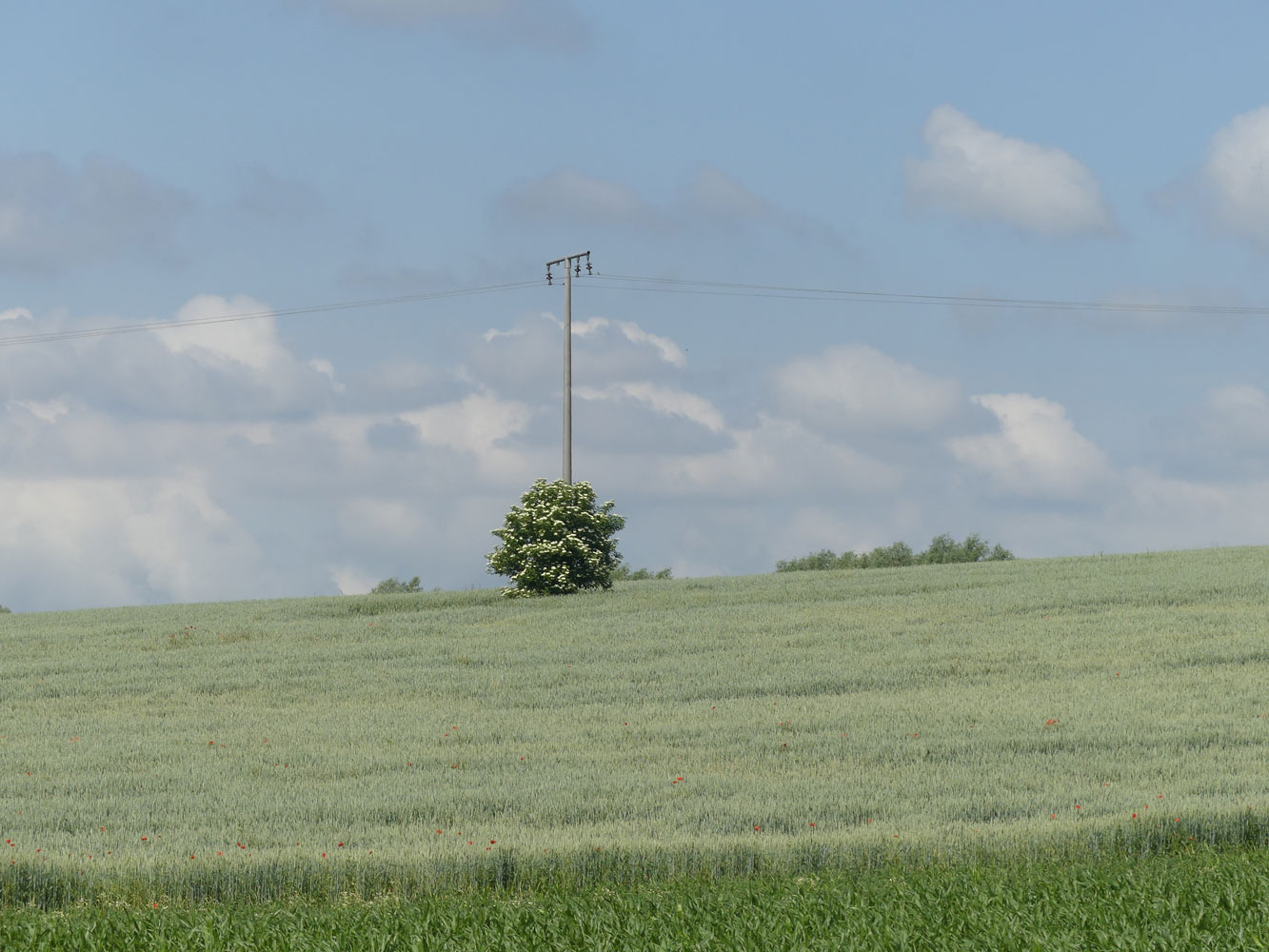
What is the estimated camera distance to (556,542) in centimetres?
3603

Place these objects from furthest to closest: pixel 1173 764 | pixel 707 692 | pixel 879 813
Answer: pixel 707 692 → pixel 1173 764 → pixel 879 813

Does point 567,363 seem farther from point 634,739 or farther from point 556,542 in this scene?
point 634,739

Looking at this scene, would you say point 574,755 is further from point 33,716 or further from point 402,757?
point 33,716

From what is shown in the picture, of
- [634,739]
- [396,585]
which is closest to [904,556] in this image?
[396,585]

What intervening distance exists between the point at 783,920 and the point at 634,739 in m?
10.00

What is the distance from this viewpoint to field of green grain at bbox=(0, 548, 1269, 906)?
1206 cm

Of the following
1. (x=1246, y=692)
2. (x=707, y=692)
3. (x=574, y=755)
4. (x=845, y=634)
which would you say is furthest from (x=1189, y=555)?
(x=574, y=755)

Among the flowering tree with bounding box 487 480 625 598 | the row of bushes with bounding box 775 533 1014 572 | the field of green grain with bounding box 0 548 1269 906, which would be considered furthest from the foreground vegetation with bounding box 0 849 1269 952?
the row of bushes with bounding box 775 533 1014 572

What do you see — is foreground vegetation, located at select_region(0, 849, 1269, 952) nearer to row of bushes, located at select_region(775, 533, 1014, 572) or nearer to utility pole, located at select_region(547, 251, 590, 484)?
utility pole, located at select_region(547, 251, 590, 484)

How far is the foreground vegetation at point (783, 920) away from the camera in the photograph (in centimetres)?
803

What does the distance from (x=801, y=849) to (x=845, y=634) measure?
1522 cm

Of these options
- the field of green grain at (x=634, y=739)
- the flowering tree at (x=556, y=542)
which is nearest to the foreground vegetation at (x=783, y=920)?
the field of green grain at (x=634, y=739)

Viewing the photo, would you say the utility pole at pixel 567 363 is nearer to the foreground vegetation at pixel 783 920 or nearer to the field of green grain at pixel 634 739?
the field of green grain at pixel 634 739

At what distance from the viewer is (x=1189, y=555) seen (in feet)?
125
